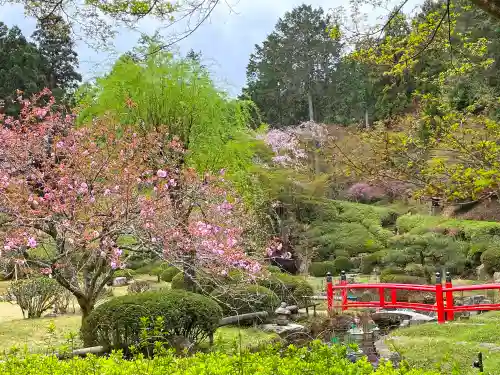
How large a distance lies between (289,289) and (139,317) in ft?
22.1

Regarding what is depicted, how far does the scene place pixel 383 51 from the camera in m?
7.05

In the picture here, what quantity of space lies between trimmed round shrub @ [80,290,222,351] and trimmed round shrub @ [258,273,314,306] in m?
4.64

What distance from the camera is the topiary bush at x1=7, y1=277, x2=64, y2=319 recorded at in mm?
12695

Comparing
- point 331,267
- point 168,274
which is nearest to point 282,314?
point 168,274

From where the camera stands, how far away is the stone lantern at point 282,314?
11.8 metres

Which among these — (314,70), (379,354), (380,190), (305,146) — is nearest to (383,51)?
(379,354)

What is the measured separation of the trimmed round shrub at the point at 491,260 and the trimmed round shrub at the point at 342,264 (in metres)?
5.78

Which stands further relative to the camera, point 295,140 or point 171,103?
point 295,140

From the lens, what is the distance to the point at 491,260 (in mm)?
17188

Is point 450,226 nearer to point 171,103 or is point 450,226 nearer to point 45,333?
point 171,103

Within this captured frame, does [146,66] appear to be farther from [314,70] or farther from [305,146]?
[314,70]

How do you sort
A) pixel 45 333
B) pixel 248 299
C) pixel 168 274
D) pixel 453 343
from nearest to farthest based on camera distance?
pixel 453 343 → pixel 45 333 → pixel 248 299 → pixel 168 274

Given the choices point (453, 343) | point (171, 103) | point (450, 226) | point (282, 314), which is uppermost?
point (171, 103)

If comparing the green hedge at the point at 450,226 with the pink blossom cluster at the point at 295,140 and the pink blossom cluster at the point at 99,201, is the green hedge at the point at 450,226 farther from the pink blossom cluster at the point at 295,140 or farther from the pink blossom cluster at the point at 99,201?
the pink blossom cluster at the point at 99,201
